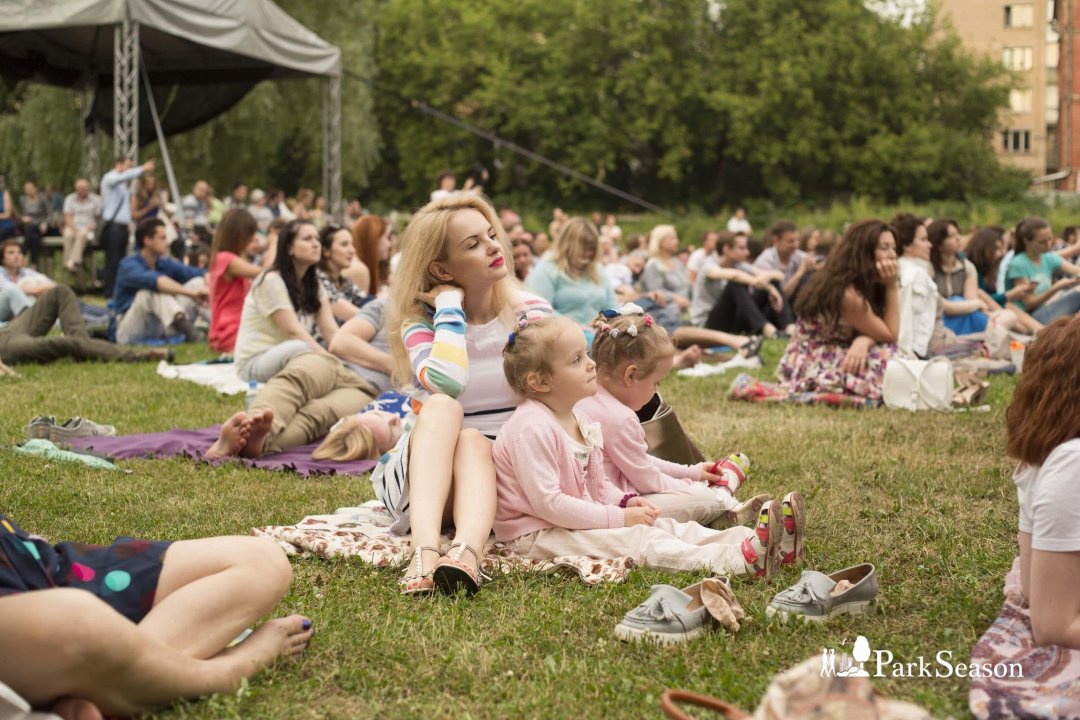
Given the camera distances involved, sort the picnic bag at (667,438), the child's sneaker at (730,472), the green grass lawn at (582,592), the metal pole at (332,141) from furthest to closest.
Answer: the metal pole at (332,141)
the picnic bag at (667,438)
the child's sneaker at (730,472)
the green grass lawn at (582,592)

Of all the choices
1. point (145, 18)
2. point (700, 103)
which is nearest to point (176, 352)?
point (145, 18)

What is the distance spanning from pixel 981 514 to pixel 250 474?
3.09m

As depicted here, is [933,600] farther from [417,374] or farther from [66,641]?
[66,641]

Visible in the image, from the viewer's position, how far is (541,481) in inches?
149

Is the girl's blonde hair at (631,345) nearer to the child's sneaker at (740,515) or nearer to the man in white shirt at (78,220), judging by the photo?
the child's sneaker at (740,515)

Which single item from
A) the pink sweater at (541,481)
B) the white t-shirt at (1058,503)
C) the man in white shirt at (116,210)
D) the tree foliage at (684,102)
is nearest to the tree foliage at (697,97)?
the tree foliage at (684,102)

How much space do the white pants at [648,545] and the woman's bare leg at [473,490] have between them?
21 cm

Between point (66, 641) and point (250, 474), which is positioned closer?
point (66, 641)

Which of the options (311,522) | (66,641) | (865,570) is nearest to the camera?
(66,641)

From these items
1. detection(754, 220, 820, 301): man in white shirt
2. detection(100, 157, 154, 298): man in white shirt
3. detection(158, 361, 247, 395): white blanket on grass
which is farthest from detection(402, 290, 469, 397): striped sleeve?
detection(100, 157, 154, 298): man in white shirt

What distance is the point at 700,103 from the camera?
42656 millimetres

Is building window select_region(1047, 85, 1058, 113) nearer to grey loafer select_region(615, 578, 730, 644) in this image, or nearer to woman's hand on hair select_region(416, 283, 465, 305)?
woman's hand on hair select_region(416, 283, 465, 305)

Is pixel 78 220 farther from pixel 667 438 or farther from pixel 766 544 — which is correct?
pixel 766 544

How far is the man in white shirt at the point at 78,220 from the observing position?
17.2m
